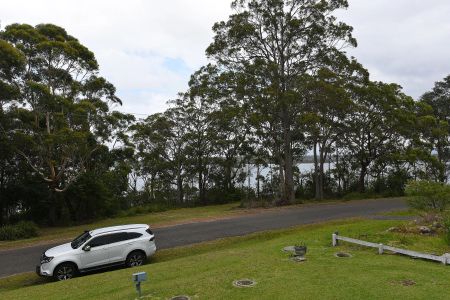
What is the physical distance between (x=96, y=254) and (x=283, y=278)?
6536 mm

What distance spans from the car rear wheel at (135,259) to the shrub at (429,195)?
395 inches

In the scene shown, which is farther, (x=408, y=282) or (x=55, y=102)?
(x=55, y=102)

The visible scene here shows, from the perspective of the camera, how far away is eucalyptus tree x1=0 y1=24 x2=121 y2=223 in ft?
71.3

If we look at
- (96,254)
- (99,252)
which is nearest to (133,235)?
(99,252)

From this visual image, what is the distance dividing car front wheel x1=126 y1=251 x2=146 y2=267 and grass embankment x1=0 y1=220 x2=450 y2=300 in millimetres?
1840

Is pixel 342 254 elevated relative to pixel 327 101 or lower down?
lower down

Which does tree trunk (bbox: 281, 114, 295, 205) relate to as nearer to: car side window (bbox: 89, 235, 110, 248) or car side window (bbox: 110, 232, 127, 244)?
car side window (bbox: 110, 232, 127, 244)

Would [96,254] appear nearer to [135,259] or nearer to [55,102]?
[135,259]

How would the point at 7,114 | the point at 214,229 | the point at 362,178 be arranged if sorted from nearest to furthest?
the point at 214,229
the point at 7,114
the point at 362,178

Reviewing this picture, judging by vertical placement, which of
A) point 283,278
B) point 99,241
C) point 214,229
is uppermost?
point 99,241

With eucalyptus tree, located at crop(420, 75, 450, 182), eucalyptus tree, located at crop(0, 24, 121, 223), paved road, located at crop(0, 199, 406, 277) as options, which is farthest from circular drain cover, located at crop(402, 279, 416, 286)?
eucalyptus tree, located at crop(420, 75, 450, 182)

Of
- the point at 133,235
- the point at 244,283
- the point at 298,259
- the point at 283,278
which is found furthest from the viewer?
the point at 133,235

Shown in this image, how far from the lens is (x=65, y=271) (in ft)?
40.9

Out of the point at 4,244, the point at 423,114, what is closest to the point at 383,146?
the point at 423,114
